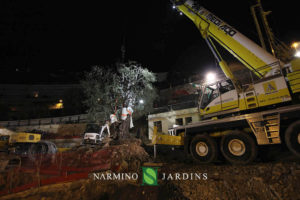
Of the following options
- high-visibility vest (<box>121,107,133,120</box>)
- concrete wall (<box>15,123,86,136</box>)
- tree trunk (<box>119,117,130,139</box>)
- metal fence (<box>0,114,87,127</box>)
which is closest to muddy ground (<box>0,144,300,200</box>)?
high-visibility vest (<box>121,107,133,120</box>)

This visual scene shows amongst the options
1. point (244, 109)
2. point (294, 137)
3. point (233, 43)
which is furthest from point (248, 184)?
point (233, 43)

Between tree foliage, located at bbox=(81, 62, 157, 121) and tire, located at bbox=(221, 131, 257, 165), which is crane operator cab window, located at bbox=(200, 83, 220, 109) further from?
tree foliage, located at bbox=(81, 62, 157, 121)

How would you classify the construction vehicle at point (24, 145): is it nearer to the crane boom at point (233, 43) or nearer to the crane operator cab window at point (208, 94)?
the crane operator cab window at point (208, 94)

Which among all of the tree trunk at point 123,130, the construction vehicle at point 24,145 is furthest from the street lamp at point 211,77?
the construction vehicle at point 24,145

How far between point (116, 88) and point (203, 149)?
38.1ft

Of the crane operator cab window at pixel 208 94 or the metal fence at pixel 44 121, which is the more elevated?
the metal fence at pixel 44 121

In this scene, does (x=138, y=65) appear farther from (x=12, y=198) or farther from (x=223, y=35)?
(x=12, y=198)

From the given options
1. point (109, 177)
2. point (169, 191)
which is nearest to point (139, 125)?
point (109, 177)

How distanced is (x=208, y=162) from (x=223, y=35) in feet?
19.0

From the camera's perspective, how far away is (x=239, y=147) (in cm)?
572

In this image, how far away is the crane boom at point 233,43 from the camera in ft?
20.3

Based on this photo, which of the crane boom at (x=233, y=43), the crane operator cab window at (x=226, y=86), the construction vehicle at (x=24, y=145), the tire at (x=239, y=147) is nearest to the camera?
the tire at (x=239, y=147)

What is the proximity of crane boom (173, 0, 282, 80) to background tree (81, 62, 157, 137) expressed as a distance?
29.8 ft

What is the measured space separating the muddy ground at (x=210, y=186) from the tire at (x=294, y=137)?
18.1 inches
